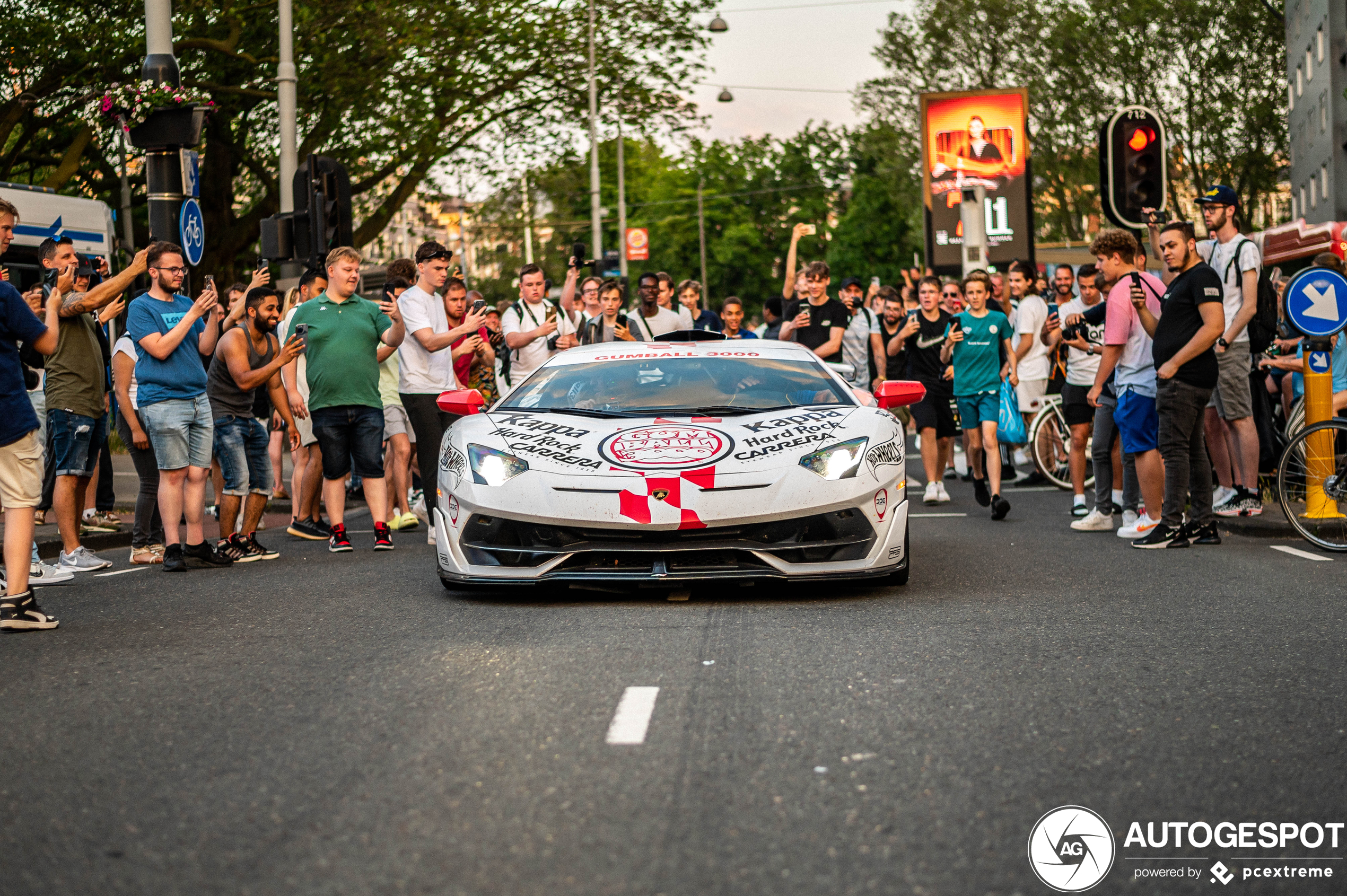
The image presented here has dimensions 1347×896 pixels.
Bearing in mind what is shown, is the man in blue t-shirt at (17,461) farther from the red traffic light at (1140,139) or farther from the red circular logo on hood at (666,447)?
the red traffic light at (1140,139)

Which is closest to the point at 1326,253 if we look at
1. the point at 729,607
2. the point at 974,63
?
the point at 729,607

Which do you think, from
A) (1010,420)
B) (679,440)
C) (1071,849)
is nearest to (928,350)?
(1010,420)

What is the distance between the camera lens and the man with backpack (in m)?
10.4

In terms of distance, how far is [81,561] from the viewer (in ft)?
30.1

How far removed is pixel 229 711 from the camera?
4980 mm

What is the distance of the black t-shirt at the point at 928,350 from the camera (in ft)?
42.8

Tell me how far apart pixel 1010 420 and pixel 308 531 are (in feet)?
20.7

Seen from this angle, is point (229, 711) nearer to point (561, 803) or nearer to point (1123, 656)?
point (561, 803)

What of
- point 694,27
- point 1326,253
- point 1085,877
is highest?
point 694,27

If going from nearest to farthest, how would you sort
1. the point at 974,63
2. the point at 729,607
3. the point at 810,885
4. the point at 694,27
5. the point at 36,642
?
1. the point at 810,885
2. the point at 36,642
3. the point at 729,607
4. the point at 694,27
5. the point at 974,63

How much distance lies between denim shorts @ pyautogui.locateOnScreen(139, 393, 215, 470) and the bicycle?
752 cm

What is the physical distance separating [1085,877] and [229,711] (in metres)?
2.82

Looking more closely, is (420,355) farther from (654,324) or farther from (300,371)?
(654,324)

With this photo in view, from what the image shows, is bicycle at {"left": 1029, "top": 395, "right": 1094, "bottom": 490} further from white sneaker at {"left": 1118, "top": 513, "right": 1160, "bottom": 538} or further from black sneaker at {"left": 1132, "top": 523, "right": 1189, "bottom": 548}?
black sneaker at {"left": 1132, "top": 523, "right": 1189, "bottom": 548}
